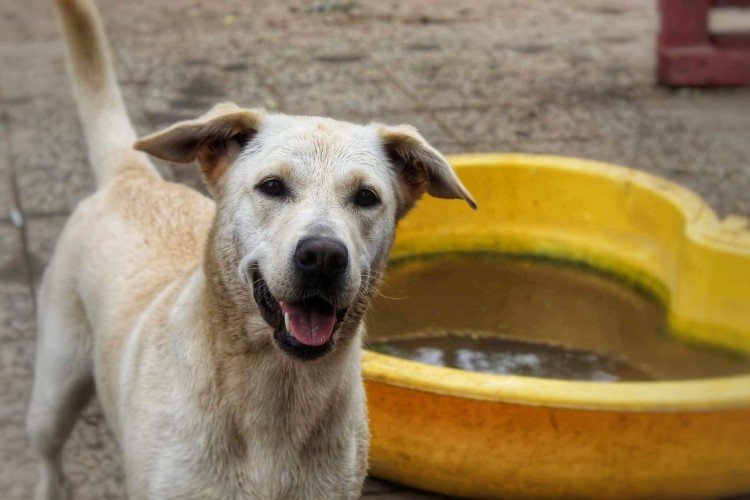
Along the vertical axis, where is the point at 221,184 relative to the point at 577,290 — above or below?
above

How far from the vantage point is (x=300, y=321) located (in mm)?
2703

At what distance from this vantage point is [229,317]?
9.28 ft

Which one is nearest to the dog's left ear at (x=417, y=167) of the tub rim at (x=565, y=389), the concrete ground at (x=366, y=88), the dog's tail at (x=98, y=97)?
the tub rim at (x=565, y=389)

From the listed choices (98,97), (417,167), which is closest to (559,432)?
(417,167)

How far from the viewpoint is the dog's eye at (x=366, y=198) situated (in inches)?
111

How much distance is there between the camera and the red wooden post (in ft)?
25.8

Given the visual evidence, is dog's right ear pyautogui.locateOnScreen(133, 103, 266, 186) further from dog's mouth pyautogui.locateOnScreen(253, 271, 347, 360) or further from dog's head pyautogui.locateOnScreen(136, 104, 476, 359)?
dog's mouth pyautogui.locateOnScreen(253, 271, 347, 360)

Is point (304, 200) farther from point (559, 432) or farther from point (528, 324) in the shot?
point (528, 324)

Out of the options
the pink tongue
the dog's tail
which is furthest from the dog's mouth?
the dog's tail

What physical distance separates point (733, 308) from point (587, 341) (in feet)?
2.10

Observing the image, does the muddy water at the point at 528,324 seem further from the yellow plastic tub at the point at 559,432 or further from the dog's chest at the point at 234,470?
the dog's chest at the point at 234,470

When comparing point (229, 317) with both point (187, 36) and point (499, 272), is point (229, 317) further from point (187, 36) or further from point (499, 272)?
point (187, 36)

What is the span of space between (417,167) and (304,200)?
50 cm

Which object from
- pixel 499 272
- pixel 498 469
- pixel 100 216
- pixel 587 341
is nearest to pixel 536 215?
pixel 499 272
